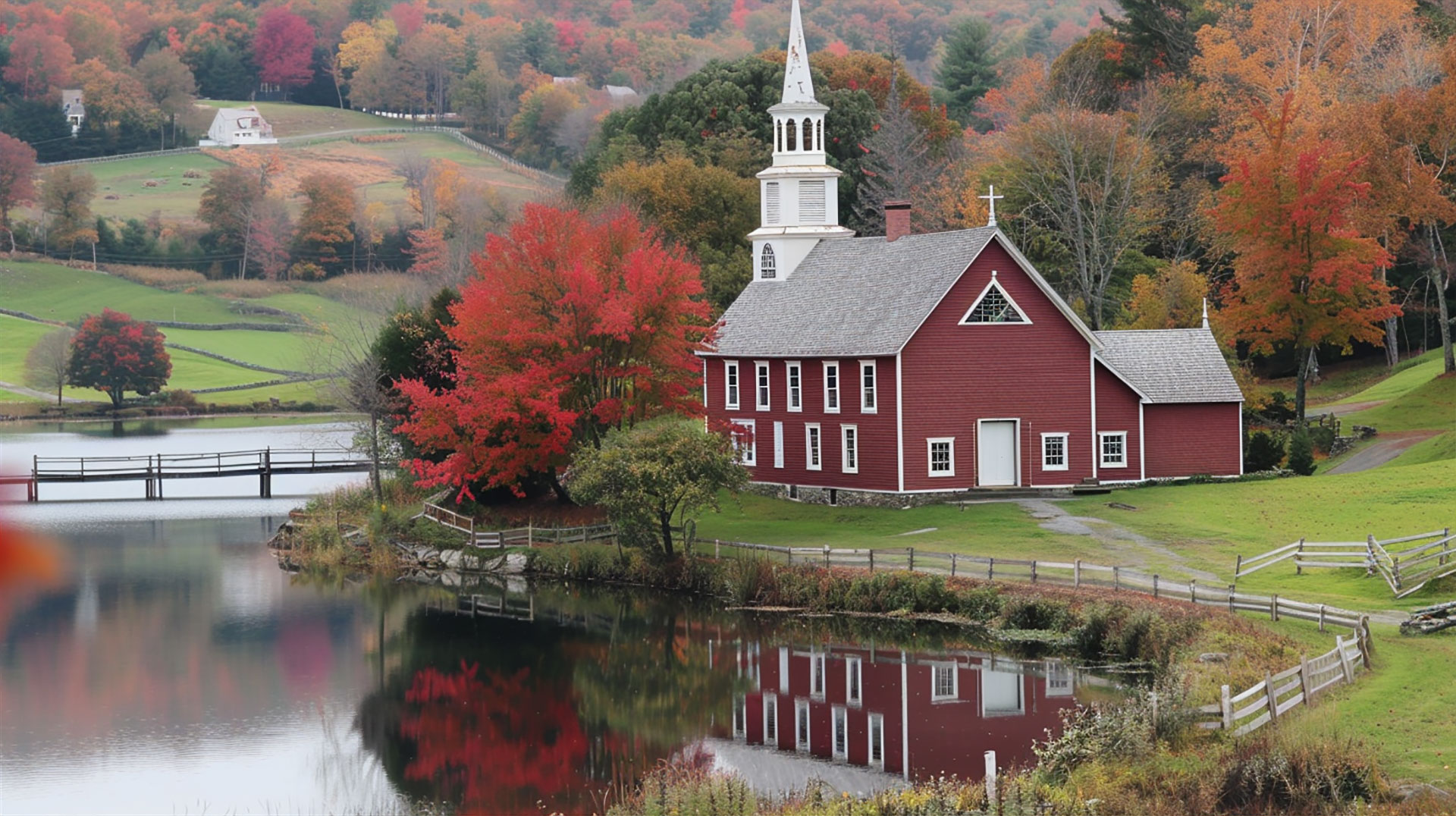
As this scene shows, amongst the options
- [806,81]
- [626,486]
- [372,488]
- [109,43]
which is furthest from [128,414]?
[109,43]

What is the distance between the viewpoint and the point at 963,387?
49.0m

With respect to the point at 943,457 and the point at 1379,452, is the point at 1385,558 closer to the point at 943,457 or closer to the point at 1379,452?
the point at 943,457

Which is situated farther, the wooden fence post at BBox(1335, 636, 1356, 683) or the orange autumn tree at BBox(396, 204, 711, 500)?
the orange autumn tree at BBox(396, 204, 711, 500)

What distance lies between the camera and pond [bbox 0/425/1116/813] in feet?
91.4

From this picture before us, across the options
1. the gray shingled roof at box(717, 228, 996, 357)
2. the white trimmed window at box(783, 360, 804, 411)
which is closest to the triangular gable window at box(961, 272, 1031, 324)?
the gray shingled roof at box(717, 228, 996, 357)

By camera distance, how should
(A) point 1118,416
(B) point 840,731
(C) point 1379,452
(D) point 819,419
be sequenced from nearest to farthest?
(B) point 840,731 → (A) point 1118,416 → (D) point 819,419 → (C) point 1379,452

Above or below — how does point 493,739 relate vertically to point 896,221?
below

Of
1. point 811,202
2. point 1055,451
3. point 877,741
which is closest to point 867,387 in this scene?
point 1055,451

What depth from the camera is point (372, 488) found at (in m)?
57.2

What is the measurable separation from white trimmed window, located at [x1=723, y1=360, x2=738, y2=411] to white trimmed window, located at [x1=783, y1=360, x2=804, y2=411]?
2.96 metres

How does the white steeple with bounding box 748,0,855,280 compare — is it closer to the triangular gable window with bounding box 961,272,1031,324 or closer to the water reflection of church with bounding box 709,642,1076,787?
the triangular gable window with bounding box 961,272,1031,324

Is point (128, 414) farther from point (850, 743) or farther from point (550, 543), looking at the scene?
point (850, 743)

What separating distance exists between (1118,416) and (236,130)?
147 m

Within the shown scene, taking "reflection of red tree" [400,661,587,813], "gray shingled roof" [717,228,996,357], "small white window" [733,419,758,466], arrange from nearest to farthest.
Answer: "reflection of red tree" [400,661,587,813]
"gray shingled roof" [717,228,996,357]
"small white window" [733,419,758,466]
